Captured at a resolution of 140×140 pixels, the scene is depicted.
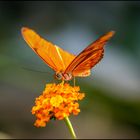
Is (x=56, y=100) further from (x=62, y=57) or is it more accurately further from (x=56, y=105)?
(x=62, y=57)

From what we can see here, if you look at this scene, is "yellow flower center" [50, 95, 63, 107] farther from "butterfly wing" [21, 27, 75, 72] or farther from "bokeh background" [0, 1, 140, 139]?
"bokeh background" [0, 1, 140, 139]

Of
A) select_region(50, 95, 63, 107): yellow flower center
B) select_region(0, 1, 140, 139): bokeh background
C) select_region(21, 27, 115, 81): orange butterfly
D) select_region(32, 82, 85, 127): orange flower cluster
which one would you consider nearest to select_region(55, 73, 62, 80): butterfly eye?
select_region(21, 27, 115, 81): orange butterfly

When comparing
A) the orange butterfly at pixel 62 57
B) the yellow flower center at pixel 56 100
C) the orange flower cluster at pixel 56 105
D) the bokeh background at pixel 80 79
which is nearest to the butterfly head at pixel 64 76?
the orange butterfly at pixel 62 57

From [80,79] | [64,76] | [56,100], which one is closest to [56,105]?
[56,100]

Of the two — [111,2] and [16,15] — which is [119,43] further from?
[16,15]

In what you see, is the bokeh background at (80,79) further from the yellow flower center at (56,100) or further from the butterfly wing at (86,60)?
the yellow flower center at (56,100)

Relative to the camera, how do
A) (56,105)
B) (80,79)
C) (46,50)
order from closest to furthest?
1. (56,105)
2. (46,50)
3. (80,79)
